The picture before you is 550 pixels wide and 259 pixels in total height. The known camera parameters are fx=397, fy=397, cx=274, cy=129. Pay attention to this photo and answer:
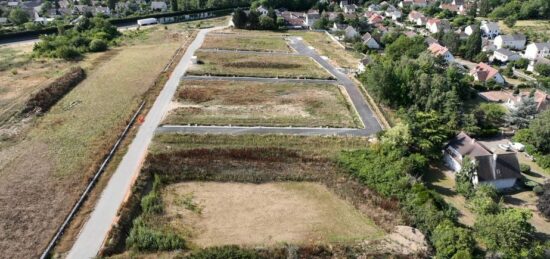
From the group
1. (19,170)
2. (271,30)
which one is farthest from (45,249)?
(271,30)

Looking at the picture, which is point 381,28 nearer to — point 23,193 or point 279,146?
point 279,146

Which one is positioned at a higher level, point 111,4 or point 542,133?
point 111,4

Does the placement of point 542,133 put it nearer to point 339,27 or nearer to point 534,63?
point 534,63

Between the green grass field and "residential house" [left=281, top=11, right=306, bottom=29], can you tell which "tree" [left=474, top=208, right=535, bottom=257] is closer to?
the green grass field

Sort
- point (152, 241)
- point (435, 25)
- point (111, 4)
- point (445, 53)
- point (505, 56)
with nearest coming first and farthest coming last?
point (152, 241)
point (445, 53)
point (505, 56)
point (435, 25)
point (111, 4)

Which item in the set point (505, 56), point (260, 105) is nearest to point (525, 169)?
point (260, 105)

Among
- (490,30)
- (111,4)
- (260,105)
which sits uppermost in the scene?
(111,4)
